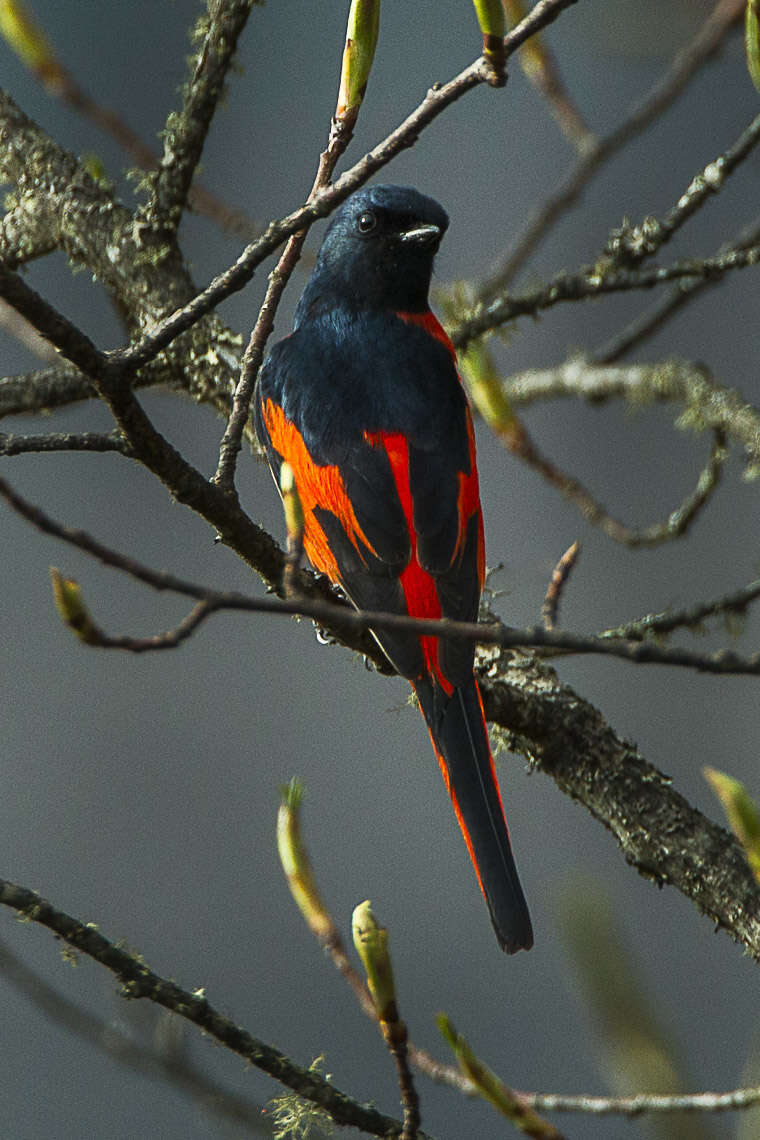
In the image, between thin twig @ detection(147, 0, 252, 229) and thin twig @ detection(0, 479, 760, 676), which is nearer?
thin twig @ detection(0, 479, 760, 676)

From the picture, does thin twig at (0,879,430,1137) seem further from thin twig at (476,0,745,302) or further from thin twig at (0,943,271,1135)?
thin twig at (476,0,745,302)

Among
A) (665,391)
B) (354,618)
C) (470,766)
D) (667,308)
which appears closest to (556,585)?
(470,766)

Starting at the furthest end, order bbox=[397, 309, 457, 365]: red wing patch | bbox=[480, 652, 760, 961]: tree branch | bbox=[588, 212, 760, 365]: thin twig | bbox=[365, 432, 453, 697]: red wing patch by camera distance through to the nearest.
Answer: bbox=[397, 309, 457, 365]: red wing patch
bbox=[588, 212, 760, 365]: thin twig
bbox=[365, 432, 453, 697]: red wing patch
bbox=[480, 652, 760, 961]: tree branch

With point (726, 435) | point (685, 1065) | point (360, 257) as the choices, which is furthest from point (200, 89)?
point (685, 1065)

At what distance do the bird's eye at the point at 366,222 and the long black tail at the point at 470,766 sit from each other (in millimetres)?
1215

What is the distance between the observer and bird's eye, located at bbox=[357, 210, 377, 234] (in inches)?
106

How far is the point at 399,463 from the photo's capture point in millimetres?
2270

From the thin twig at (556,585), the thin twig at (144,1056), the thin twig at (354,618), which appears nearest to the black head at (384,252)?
the thin twig at (556,585)

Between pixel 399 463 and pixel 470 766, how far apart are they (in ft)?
2.08

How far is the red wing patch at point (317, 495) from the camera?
2199mm

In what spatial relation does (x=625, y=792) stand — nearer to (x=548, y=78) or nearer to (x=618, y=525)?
(x=618, y=525)

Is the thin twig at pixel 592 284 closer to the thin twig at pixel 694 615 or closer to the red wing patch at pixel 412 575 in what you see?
the red wing patch at pixel 412 575

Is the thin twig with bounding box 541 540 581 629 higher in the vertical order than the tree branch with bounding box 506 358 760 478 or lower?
lower

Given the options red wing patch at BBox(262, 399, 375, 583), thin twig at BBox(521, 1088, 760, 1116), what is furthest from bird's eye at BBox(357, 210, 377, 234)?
thin twig at BBox(521, 1088, 760, 1116)
